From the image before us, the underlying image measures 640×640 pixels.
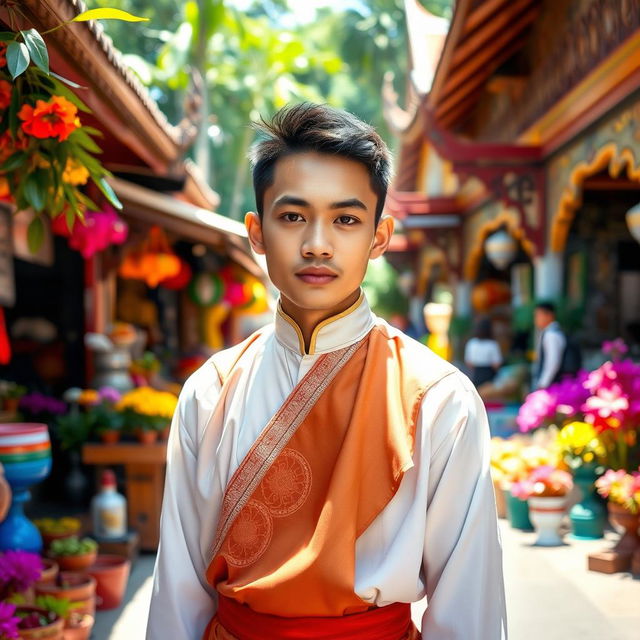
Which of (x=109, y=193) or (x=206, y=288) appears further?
(x=206, y=288)

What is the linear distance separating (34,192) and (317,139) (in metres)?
1.28

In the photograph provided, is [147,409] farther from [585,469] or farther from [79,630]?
[585,469]

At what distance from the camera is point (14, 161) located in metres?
2.80

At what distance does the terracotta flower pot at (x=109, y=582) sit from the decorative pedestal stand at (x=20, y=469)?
1.69 ft

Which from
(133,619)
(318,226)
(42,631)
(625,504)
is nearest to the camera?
(318,226)

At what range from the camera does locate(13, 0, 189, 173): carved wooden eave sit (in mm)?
2877

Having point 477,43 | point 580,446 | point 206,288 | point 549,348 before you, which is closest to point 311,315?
point 580,446

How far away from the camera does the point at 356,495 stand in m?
1.78

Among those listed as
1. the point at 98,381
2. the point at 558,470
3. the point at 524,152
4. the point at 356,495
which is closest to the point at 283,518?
the point at 356,495

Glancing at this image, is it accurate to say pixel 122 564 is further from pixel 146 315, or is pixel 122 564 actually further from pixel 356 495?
pixel 146 315

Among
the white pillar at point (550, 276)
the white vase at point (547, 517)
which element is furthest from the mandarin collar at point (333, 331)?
the white pillar at point (550, 276)

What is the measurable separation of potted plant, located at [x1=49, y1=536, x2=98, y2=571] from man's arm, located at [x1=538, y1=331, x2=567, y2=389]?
4773mm

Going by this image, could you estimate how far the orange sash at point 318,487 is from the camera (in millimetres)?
1750

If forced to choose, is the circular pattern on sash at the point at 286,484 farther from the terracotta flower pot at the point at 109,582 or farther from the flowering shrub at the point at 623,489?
the flowering shrub at the point at 623,489
